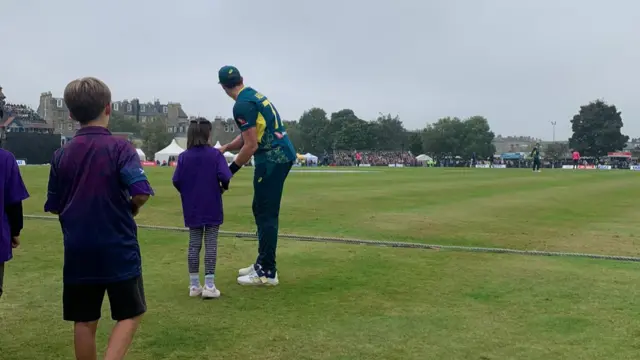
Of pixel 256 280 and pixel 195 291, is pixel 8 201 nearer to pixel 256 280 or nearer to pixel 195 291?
pixel 195 291

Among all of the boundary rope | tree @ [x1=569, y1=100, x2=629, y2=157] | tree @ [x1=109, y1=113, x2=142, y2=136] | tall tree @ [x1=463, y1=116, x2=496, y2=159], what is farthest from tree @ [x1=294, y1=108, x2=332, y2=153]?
the boundary rope

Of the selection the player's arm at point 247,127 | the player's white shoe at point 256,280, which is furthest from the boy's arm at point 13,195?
the player's white shoe at point 256,280

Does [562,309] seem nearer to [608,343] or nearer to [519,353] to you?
[608,343]

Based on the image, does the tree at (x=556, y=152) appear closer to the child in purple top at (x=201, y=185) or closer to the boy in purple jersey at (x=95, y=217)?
the child in purple top at (x=201, y=185)

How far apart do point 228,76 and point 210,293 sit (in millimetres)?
2290

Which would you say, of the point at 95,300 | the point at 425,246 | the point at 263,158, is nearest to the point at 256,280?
the point at 263,158

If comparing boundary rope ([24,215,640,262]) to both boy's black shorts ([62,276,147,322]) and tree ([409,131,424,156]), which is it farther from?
tree ([409,131,424,156])

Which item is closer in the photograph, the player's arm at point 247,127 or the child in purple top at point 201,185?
the child in purple top at point 201,185

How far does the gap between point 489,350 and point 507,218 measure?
8.91 metres

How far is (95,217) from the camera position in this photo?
11.3 feet

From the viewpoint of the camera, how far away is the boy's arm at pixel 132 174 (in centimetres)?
348

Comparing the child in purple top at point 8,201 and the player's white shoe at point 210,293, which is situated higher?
the child in purple top at point 8,201

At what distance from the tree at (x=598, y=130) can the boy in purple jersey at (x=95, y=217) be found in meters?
118

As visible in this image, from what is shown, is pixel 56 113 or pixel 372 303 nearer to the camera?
pixel 372 303
